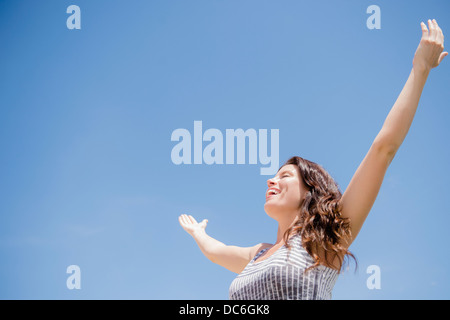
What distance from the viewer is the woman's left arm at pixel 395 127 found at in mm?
2375

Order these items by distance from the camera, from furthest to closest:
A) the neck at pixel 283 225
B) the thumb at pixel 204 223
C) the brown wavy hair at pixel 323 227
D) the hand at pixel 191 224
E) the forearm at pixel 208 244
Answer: the thumb at pixel 204 223, the hand at pixel 191 224, the forearm at pixel 208 244, the neck at pixel 283 225, the brown wavy hair at pixel 323 227

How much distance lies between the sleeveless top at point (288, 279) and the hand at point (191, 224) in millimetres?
1282

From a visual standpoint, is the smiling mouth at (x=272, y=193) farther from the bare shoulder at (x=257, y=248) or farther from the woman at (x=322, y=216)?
the bare shoulder at (x=257, y=248)

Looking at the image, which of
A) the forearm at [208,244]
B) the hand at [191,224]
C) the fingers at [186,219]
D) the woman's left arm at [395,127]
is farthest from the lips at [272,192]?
the fingers at [186,219]

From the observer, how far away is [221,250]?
3.49 metres

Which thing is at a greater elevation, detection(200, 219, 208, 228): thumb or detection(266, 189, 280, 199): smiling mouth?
detection(266, 189, 280, 199): smiling mouth

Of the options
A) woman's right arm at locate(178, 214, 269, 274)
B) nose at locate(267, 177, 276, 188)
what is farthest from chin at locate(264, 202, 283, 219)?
woman's right arm at locate(178, 214, 269, 274)

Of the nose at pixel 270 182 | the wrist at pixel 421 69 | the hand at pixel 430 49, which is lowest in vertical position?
the nose at pixel 270 182

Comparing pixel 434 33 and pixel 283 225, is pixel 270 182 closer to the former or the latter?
pixel 283 225

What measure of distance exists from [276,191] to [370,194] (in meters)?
0.70

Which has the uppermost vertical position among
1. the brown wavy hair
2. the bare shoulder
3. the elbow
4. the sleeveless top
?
the elbow

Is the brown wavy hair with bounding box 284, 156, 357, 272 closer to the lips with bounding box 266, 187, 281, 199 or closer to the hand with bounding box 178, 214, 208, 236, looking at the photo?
the lips with bounding box 266, 187, 281, 199

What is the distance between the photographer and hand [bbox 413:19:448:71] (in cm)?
241
